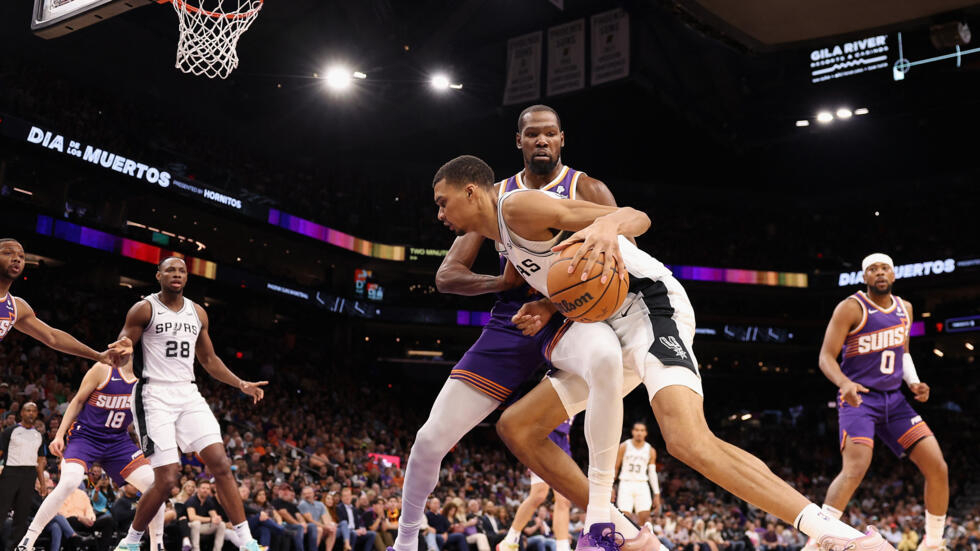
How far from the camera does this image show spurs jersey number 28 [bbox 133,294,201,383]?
6867 millimetres

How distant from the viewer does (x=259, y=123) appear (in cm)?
2778

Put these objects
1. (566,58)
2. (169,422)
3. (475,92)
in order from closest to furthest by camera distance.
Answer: (169,422) → (566,58) → (475,92)

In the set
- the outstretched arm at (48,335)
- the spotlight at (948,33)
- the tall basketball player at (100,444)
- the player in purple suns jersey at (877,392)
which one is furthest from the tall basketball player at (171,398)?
the spotlight at (948,33)

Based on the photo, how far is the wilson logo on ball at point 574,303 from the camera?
3.77 meters

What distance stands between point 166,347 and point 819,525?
211 inches

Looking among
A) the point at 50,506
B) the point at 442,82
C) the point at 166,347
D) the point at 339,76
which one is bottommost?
the point at 50,506

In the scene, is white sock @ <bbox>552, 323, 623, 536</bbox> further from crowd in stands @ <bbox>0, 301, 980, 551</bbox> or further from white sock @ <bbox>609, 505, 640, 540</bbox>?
crowd in stands @ <bbox>0, 301, 980, 551</bbox>

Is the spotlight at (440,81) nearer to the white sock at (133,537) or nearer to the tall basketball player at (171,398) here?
the tall basketball player at (171,398)

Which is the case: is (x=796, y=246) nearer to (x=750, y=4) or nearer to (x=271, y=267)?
(x=271, y=267)

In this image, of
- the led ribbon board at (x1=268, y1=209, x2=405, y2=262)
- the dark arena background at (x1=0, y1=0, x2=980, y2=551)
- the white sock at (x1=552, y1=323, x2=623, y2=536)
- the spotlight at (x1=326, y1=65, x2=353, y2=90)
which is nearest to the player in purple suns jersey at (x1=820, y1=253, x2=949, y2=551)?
the white sock at (x1=552, y1=323, x2=623, y2=536)

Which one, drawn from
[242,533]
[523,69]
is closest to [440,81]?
[523,69]

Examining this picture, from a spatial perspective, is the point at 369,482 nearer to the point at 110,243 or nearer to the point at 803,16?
the point at 110,243

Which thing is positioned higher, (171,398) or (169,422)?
(171,398)

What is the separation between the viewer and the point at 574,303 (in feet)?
12.5
